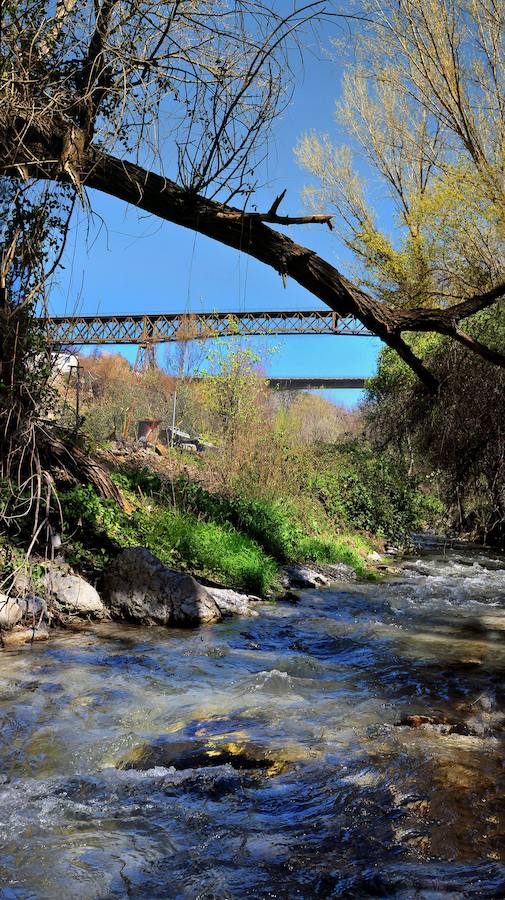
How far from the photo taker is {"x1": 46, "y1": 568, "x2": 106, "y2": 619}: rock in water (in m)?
5.85

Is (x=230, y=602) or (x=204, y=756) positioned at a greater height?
(x=204, y=756)

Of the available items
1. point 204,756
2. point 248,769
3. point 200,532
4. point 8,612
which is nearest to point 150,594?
point 8,612

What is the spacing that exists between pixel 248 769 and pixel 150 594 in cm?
340

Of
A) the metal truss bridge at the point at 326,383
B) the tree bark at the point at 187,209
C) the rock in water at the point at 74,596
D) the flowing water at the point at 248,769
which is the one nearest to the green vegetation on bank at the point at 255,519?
the rock in water at the point at 74,596

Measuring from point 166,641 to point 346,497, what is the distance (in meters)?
8.63

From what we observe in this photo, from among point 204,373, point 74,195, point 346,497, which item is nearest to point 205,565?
point 74,195

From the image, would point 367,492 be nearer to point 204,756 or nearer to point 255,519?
point 255,519

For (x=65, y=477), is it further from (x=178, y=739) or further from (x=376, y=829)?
(x=376, y=829)

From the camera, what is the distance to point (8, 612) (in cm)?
520

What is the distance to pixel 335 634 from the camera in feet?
20.0

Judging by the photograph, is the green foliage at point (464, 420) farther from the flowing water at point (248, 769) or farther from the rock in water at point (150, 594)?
the flowing water at point (248, 769)

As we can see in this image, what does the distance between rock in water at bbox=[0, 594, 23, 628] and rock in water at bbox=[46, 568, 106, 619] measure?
46cm

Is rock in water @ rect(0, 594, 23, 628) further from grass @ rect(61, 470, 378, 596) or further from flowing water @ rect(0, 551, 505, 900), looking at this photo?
grass @ rect(61, 470, 378, 596)

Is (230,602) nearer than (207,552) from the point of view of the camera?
Yes
